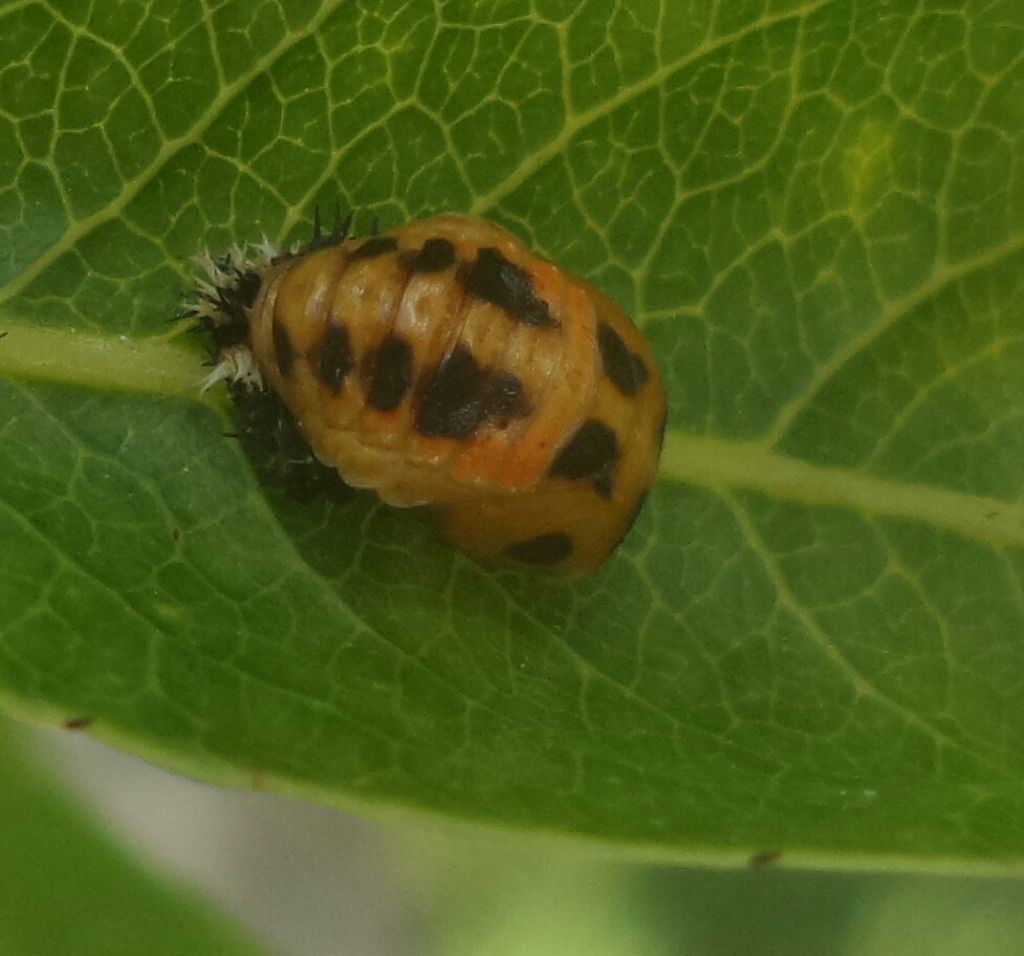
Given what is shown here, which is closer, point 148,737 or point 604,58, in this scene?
point 148,737

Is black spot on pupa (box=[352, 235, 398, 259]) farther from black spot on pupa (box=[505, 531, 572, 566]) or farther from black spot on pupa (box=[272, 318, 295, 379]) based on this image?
black spot on pupa (box=[505, 531, 572, 566])

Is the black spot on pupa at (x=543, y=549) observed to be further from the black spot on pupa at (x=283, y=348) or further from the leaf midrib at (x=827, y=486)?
the black spot on pupa at (x=283, y=348)

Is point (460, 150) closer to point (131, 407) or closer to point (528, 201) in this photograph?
point (528, 201)

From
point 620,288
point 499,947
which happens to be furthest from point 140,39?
point 499,947

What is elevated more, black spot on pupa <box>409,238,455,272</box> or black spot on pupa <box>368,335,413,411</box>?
black spot on pupa <box>409,238,455,272</box>

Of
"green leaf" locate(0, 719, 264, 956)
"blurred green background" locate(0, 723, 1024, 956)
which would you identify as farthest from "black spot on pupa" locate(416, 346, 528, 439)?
"green leaf" locate(0, 719, 264, 956)

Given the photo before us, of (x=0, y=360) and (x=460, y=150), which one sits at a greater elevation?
(x=460, y=150)
